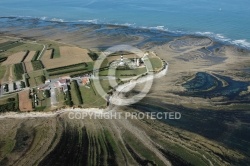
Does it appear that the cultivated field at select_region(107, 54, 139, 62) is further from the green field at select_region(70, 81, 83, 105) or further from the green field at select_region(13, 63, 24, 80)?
the green field at select_region(13, 63, 24, 80)

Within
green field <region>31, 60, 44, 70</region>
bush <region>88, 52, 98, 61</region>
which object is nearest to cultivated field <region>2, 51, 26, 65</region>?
green field <region>31, 60, 44, 70</region>

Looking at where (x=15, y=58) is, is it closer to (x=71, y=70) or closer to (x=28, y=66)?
(x=28, y=66)

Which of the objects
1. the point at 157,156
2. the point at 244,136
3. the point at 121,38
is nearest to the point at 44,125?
the point at 157,156

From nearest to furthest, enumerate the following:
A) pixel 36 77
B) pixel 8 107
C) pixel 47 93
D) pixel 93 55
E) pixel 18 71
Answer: pixel 8 107
pixel 47 93
pixel 36 77
pixel 18 71
pixel 93 55

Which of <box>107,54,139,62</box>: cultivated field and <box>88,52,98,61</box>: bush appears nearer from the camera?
<box>107,54,139,62</box>: cultivated field

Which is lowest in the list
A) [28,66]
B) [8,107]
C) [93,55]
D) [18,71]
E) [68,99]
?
[8,107]

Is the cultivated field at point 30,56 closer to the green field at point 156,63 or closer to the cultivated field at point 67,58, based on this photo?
the cultivated field at point 67,58

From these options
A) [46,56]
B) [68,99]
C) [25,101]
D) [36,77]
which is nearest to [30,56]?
[46,56]
